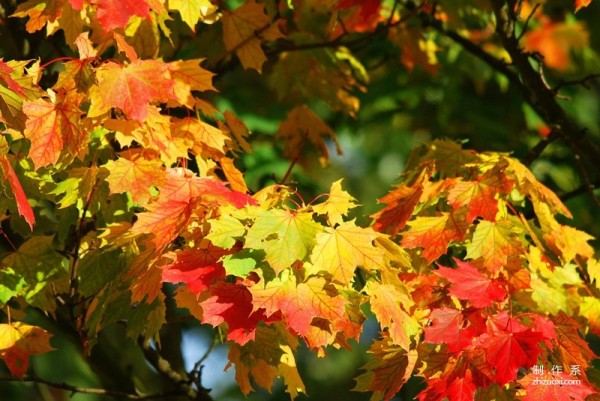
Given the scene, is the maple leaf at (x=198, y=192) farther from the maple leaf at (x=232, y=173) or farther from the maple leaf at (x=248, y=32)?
the maple leaf at (x=248, y=32)

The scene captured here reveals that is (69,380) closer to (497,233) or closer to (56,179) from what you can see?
(56,179)

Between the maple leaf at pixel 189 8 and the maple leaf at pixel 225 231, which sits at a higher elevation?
the maple leaf at pixel 189 8

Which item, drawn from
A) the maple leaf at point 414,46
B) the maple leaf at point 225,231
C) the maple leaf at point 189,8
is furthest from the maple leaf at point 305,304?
the maple leaf at point 414,46

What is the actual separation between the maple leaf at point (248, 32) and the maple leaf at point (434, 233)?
85 centimetres

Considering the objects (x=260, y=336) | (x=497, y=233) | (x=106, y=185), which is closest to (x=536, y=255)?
(x=497, y=233)

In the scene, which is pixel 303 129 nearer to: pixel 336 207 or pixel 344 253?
pixel 336 207

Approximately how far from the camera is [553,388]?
2.71 metres

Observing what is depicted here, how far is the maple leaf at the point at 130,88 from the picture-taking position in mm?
2752

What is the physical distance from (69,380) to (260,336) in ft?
13.2

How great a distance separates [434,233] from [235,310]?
2.51 ft

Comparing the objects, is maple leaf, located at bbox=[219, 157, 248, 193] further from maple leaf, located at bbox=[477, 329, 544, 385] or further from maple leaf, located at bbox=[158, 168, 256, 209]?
maple leaf, located at bbox=[477, 329, 544, 385]

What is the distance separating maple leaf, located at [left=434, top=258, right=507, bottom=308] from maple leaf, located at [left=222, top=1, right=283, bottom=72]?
3.58ft

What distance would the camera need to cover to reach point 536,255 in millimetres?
3227

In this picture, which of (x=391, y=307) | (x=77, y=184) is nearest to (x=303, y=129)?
(x=77, y=184)
